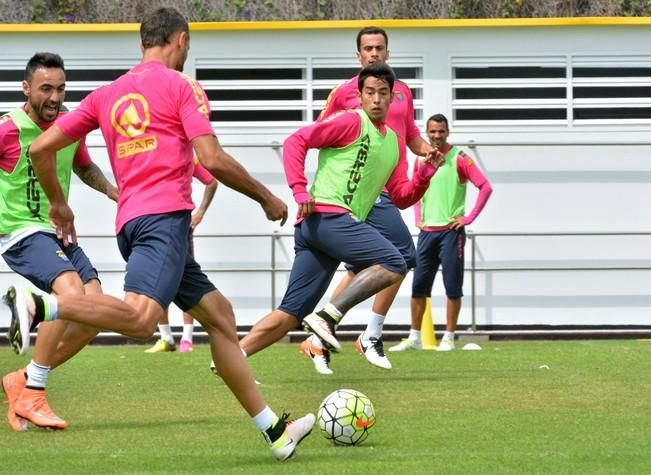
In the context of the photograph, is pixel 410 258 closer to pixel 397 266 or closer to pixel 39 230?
pixel 397 266

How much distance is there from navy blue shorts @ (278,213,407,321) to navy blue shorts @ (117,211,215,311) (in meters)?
2.85

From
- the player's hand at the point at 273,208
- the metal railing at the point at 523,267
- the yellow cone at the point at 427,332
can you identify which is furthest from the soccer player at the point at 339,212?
the metal railing at the point at 523,267

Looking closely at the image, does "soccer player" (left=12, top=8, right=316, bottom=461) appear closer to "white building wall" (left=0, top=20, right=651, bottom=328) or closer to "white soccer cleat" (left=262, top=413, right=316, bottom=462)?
"white soccer cleat" (left=262, top=413, right=316, bottom=462)

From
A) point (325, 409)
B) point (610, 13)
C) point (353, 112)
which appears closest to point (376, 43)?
point (353, 112)

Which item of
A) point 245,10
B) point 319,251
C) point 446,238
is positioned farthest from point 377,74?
point 245,10

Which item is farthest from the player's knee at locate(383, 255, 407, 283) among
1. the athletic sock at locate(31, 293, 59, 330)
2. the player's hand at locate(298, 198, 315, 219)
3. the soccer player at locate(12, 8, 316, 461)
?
the athletic sock at locate(31, 293, 59, 330)

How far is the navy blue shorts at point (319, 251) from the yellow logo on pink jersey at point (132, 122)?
3.03 metres

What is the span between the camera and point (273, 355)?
15.1 m

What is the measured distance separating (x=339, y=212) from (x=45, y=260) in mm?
2304

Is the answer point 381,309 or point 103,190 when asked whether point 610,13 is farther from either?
point 103,190

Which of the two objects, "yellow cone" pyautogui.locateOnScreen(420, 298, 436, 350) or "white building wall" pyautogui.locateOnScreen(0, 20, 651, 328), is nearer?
"yellow cone" pyautogui.locateOnScreen(420, 298, 436, 350)

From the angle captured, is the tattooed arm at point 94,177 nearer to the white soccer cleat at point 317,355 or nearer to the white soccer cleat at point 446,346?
the white soccer cleat at point 317,355

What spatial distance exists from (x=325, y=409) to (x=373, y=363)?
466cm

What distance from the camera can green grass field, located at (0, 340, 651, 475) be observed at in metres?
7.16
